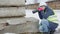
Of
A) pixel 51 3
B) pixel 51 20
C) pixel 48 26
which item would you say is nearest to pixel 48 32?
pixel 48 26

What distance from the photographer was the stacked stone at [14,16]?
1.85 m

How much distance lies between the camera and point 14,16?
1890 millimetres

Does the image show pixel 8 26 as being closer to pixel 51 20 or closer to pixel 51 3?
pixel 51 20

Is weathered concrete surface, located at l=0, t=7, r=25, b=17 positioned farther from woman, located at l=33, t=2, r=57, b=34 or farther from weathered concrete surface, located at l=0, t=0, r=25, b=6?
woman, located at l=33, t=2, r=57, b=34

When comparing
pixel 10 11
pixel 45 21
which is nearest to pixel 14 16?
pixel 10 11

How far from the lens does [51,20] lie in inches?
83.9

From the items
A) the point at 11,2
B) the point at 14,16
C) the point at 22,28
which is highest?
the point at 11,2

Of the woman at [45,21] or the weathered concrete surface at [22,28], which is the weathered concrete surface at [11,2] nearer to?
the weathered concrete surface at [22,28]

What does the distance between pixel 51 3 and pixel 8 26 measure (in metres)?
2.99

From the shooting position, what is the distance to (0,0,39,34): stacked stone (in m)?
1.85

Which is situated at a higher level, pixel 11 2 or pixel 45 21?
pixel 11 2

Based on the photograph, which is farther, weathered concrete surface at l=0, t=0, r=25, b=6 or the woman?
the woman

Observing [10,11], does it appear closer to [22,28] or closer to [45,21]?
[22,28]

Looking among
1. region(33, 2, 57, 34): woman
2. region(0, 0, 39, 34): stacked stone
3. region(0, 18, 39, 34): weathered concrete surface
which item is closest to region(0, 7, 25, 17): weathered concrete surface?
region(0, 0, 39, 34): stacked stone
